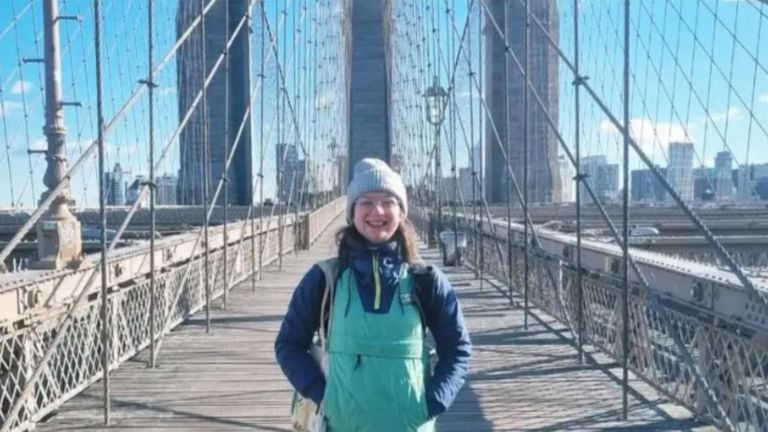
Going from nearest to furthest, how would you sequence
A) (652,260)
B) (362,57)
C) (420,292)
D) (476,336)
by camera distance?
1. (420,292)
2. (652,260)
3. (476,336)
4. (362,57)

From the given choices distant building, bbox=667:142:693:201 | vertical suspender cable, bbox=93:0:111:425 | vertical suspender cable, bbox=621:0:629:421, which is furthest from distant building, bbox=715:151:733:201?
vertical suspender cable, bbox=93:0:111:425

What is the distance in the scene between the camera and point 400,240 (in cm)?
190

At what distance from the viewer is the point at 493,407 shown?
3.96 m

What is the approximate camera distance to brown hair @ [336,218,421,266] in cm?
188

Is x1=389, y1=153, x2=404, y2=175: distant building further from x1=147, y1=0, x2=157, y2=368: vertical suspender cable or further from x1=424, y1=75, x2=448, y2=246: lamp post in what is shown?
x1=147, y1=0, x2=157, y2=368: vertical suspender cable

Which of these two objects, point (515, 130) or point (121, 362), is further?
point (515, 130)

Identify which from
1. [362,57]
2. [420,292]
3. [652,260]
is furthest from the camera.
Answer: [362,57]

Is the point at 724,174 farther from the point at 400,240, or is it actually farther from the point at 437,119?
the point at 400,240

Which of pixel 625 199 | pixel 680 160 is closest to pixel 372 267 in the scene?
pixel 625 199

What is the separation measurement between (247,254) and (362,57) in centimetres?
4125

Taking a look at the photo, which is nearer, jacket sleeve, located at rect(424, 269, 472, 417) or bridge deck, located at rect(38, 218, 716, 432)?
jacket sleeve, located at rect(424, 269, 472, 417)

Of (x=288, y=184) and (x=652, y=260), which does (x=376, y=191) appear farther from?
(x=288, y=184)

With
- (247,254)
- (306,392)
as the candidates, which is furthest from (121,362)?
(247,254)

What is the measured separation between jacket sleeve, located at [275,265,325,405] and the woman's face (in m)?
0.14
